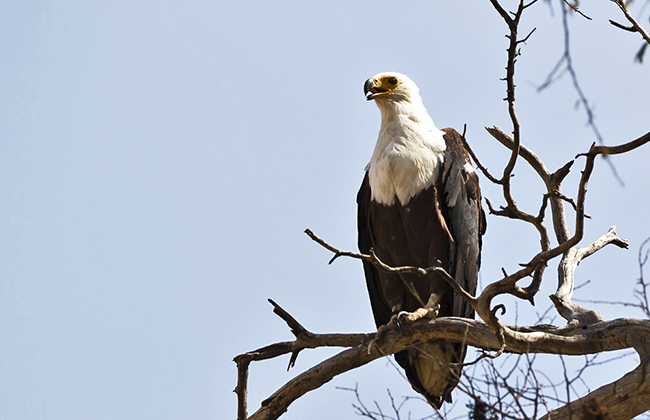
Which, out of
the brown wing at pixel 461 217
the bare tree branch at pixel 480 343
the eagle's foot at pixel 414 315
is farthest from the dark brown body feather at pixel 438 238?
the bare tree branch at pixel 480 343

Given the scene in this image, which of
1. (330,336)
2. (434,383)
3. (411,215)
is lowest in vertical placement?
(434,383)

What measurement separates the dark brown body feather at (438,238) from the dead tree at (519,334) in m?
0.44

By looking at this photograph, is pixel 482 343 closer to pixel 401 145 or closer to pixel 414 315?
pixel 414 315

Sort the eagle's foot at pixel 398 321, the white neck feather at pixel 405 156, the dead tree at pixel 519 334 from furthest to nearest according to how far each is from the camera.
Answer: the white neck feather at pixel 405 156 < the eagle's foot at pixel 398 321 < the dead tree at pixel 519 334

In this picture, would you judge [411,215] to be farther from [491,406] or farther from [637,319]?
[491,406]

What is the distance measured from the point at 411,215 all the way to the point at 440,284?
0.46 meters

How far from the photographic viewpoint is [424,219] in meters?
4.14

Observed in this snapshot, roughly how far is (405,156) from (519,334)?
1347 millimetres

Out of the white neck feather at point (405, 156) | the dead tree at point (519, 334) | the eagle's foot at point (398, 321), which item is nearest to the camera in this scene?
the dead tree at point (519, 334)

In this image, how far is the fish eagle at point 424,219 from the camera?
13.5 feet

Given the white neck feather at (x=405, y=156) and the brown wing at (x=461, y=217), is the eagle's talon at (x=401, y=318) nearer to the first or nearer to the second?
the brown wing at (x=461, y=217)

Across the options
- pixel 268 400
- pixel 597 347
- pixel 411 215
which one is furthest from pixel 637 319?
pixel 268 400

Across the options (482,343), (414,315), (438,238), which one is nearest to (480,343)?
(482,343)

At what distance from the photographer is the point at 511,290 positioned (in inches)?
120
